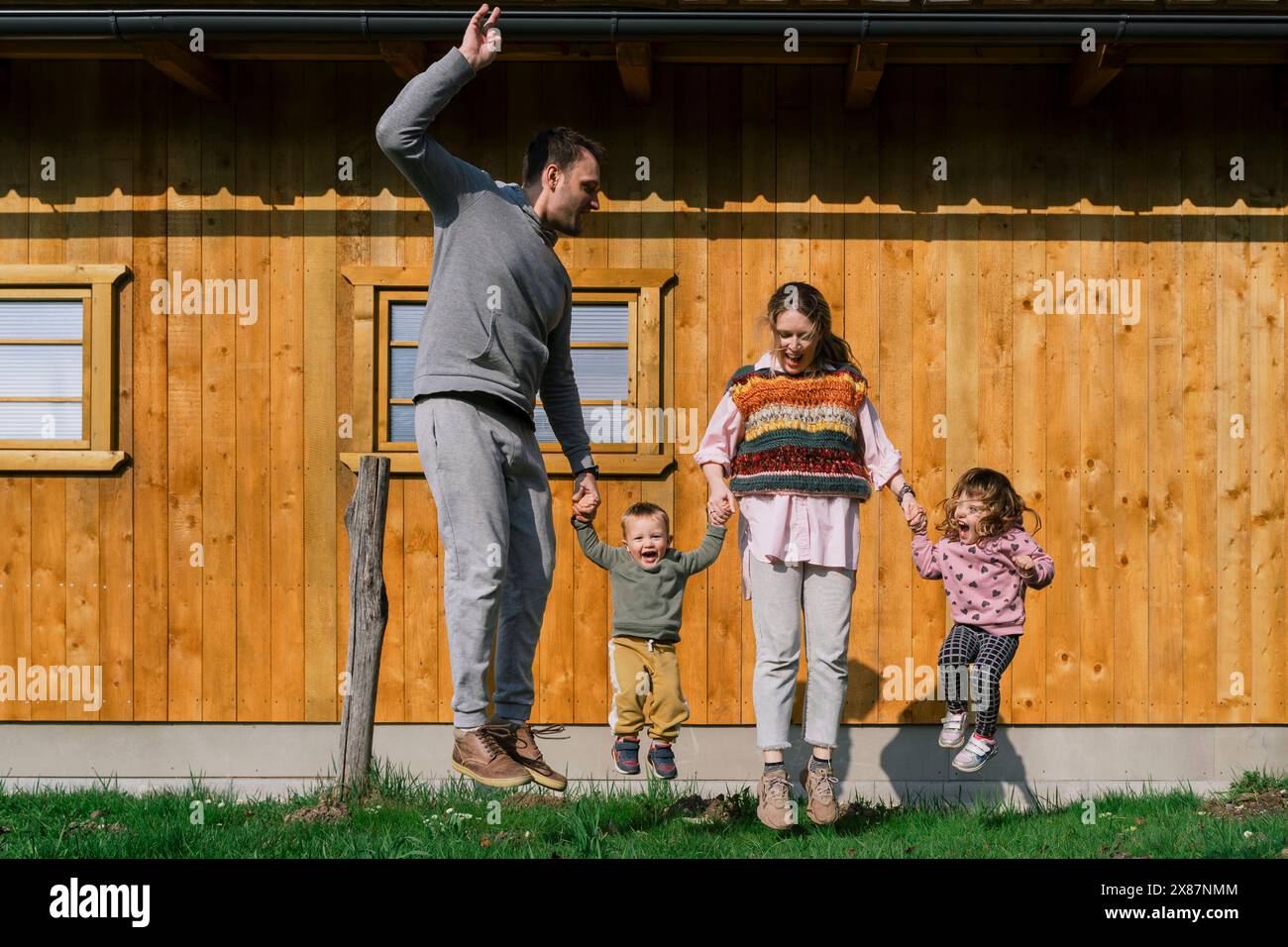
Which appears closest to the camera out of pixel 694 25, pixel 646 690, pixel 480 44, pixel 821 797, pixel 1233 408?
pixel 480 44

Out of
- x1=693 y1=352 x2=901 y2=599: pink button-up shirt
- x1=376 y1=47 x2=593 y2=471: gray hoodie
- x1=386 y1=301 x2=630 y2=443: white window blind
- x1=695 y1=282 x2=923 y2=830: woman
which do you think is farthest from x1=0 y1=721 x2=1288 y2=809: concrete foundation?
x1=376 y1=47 x2=593 y2=471: gray hoodie

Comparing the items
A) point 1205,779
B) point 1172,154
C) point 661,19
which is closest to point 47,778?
point 661,19

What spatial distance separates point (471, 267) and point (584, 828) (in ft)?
6.77

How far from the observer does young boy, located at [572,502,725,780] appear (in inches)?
236

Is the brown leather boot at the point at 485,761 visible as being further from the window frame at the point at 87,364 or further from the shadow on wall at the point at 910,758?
the window frame at the point at 87,364

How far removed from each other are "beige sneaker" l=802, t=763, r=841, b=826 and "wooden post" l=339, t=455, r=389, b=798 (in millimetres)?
2144

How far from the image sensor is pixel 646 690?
6070 mm

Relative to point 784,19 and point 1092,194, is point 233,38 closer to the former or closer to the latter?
point 784,19

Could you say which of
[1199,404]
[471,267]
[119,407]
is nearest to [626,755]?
[471,267]

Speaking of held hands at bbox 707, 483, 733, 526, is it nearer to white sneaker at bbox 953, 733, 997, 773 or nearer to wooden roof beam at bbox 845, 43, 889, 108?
white sneaker at bbox 953, 733, 997, 773

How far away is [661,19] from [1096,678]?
13.9 ft

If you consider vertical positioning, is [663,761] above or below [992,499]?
below

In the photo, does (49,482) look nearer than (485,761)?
No

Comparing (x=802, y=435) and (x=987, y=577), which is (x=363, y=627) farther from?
(x=987, y=577)
